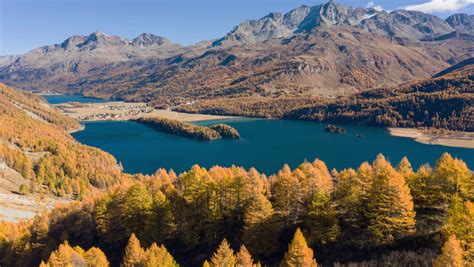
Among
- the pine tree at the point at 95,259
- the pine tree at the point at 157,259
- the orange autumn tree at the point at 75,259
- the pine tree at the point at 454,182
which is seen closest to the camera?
the pine tree at the point at 157,259

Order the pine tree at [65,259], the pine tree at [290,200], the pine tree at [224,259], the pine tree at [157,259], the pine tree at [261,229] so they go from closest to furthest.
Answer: the pine tree at [224,259] < the pine tree at [157,259] < the pine tree at [65,259] < the pine tree at [261,229] < the pine tree at [290,200]

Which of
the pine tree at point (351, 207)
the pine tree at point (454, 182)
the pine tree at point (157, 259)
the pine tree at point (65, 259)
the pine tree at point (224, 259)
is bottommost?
the pine tree at point (65, 259)

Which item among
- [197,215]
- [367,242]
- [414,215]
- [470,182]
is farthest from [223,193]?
[470,182]

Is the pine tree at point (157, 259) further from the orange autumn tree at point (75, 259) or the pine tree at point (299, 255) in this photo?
the pine tree at point (299, 255)

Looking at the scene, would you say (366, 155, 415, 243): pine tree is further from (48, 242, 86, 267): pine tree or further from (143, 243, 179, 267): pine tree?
(48, 242, 86, 267): pine tree

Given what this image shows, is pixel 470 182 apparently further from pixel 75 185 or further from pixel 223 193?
pixel 75 185

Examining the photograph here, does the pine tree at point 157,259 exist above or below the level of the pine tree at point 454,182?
below

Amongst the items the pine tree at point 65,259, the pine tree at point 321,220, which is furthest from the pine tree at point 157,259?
the pine tree at point 321,220
